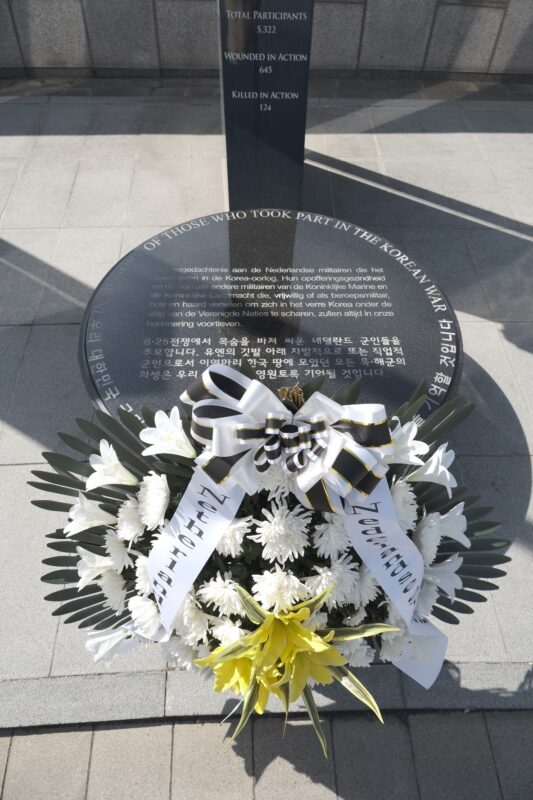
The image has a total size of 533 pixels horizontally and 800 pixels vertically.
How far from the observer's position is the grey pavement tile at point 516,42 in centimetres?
796

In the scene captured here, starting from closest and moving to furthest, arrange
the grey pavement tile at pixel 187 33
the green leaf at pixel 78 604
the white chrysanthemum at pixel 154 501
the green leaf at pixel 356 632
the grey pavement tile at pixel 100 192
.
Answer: the green leaf at pixel 356 632 → the white chrysanthemum at pixel 154 501 → the green leaf at pixel 78 604 → the grey pavement tile at pixel 100 192 → the grey pavement tile at pixel 187 33

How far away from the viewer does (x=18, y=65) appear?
821 centimetres

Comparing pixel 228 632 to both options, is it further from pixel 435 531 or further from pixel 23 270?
pixel 23 270

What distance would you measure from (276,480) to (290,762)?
1.97m

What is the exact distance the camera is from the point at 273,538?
1922 millimetres

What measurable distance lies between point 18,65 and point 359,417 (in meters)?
8.73

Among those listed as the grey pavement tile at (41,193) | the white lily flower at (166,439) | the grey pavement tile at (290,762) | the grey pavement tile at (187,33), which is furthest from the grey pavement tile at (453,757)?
the grey pavement tile at (187,33)

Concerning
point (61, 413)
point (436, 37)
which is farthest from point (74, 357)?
point (436, 37)

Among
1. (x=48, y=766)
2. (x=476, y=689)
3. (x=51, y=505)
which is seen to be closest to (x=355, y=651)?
(x=51, y=505)

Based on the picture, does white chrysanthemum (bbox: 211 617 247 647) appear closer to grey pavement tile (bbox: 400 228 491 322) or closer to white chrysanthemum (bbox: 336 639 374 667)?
white chrysanthemum (bbox: 336 639 374 667)

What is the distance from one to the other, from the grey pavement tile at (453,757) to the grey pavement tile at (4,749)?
7.08 ft

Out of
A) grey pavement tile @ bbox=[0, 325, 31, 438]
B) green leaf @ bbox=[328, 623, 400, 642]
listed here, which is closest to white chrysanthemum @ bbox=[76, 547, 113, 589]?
green leaf @ bbox=[328, 623, 400, 642]

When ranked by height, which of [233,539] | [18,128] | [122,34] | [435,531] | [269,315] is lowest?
[18,128]

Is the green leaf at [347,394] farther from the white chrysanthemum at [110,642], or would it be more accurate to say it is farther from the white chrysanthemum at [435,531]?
the white chrysanthemum at [110,642]
